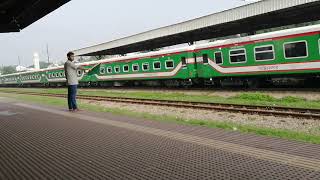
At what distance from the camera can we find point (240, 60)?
21453 mm

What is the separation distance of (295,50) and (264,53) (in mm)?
1940

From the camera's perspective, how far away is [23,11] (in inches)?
720

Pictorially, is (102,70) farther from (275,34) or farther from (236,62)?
(275,34)

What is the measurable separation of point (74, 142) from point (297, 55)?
45.5 feet

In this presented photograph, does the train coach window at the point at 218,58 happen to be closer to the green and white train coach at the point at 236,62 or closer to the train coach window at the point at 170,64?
the green and white train coach at the point at 236,62

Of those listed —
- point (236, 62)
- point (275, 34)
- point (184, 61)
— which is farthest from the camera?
point (184, 61)

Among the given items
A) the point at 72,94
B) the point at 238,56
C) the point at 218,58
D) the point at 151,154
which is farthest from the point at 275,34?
the point at 151,154

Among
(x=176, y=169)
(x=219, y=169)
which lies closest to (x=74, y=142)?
(x=176, y=169)

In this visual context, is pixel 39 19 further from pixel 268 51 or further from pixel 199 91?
pixel 268 51

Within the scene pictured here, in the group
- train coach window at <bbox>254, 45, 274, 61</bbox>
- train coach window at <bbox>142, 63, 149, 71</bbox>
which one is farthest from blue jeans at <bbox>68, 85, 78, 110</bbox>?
train coach window at <bbox>142, 63, 149, 71</bbox>

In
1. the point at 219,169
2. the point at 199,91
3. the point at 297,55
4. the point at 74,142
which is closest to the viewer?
the point at 219,169

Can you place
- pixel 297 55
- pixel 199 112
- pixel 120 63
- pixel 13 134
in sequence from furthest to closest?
pixel 120 63
pixel 297 55
pixel 199 112
pixel 13 134

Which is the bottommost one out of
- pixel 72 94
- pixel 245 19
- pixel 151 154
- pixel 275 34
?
pixel 151 154

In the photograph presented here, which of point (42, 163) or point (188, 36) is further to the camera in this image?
point (188, 36)
